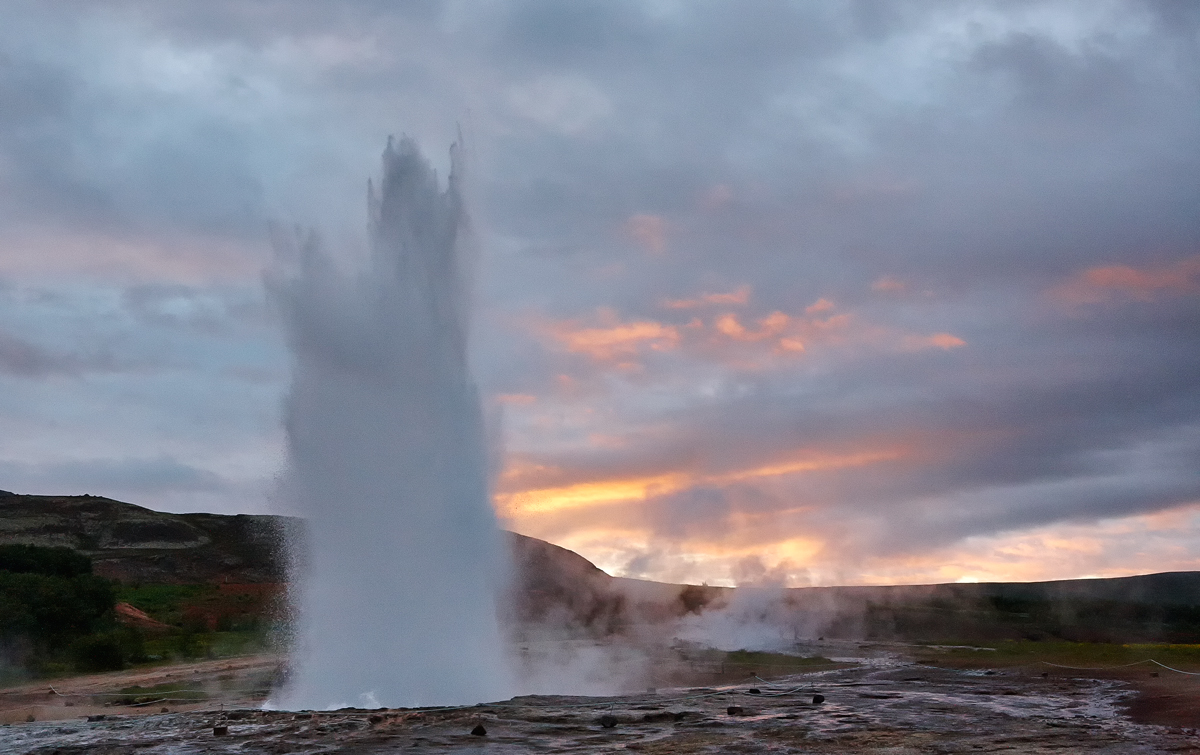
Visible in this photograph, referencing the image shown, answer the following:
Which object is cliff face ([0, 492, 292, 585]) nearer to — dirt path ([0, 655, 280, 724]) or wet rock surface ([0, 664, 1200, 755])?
dirt path ([0, 655, 280, 724])

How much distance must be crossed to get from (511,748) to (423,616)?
5.74 m

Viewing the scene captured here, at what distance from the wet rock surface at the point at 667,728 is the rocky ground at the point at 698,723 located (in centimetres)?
3

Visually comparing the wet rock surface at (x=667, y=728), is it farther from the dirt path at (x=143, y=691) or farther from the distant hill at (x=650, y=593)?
the distant hill at (x=650, y=593)

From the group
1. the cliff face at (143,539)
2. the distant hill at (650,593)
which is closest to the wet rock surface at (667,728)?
the distant hill at (650,593)

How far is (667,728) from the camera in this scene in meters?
16.5

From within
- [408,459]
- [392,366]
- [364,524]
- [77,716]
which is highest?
[392,366]

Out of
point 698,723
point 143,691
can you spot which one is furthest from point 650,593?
point 698,723

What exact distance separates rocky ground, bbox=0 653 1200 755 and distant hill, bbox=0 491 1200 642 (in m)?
5.16

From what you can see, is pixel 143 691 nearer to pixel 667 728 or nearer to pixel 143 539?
pixel 667 728

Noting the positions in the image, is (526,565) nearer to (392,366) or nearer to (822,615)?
(822,615)

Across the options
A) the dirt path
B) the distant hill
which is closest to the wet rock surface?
the dirt path

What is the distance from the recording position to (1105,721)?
1694 centimetres

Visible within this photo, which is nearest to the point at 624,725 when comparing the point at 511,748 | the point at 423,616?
the point at 511,748

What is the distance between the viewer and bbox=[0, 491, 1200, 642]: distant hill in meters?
50.4
